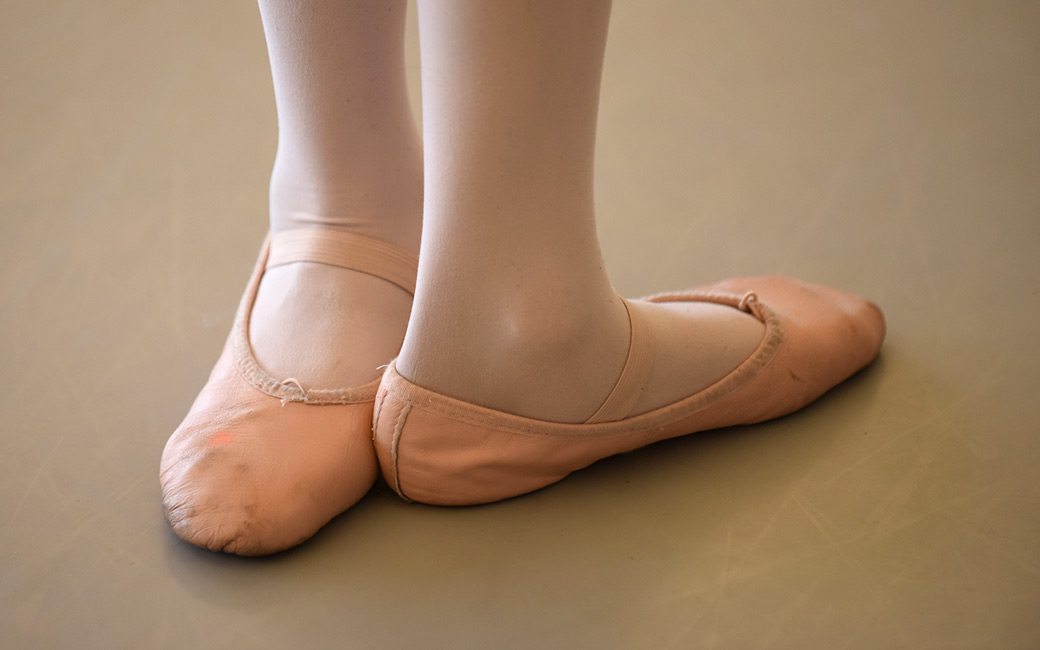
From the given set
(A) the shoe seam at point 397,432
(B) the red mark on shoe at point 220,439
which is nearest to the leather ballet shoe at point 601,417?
(A) the shoe seam at point 397,432

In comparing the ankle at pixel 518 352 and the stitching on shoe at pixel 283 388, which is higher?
the ankle at pixel 518 352

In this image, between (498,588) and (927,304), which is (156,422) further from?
(927,304)

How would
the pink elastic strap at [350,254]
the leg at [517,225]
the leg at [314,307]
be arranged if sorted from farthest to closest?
the pink elastic strap at [350,254] → the leg at [314,307] → the leg at [517,225]

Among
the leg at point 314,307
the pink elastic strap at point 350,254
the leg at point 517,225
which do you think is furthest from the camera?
the pink elastic strap at point 350,254

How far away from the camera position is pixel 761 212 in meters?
1.29

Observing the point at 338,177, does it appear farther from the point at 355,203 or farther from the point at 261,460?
the point at 261,460

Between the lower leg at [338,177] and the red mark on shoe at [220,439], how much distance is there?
0.26 feet

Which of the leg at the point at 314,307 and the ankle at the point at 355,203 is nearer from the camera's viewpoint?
the leg at the point at 314,307

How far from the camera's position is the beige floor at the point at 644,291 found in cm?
71

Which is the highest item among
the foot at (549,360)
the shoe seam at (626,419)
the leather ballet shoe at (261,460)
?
the foot at (549,360)

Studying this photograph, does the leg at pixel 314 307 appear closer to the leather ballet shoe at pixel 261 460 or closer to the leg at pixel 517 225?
the leather ballet shoe at pixel 261 460

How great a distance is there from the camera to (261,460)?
0.77 meters

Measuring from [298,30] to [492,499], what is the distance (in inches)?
17.7

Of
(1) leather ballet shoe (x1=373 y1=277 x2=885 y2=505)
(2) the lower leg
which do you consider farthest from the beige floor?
(2) the lower leg
